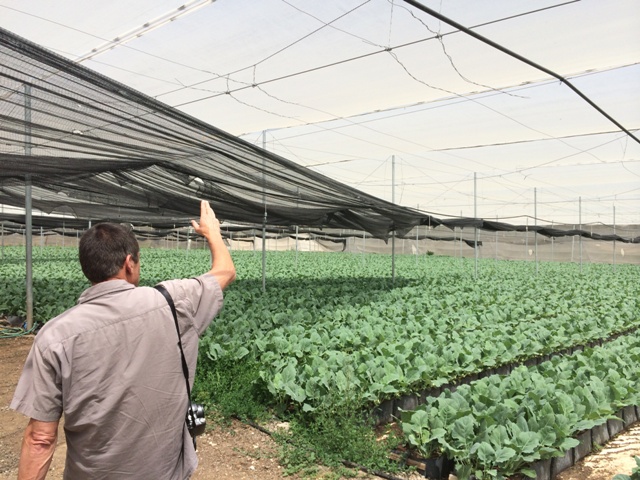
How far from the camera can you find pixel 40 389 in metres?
1.69

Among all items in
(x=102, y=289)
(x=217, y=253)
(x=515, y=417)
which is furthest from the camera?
(x=515, y=417)

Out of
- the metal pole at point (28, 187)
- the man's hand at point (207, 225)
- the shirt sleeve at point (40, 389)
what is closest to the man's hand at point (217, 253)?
the man's hand at point (207, 225)

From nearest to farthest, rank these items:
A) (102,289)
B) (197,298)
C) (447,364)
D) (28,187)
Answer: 1. (102,289)
2. (197,298)
3. (447,364)
4. (28,187)

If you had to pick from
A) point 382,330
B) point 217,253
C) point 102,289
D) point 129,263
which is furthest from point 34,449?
point 382,330

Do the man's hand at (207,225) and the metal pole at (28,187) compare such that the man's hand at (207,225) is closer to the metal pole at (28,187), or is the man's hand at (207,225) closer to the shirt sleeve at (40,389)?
the shirt sleeve at (40,389)

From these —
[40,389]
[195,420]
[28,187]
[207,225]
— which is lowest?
[195,420]

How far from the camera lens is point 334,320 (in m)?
7.54

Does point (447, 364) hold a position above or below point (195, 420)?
below

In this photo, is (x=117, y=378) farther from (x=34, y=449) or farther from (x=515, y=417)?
(x=515, y=417)

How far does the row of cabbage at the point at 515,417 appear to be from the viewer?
3551 mm

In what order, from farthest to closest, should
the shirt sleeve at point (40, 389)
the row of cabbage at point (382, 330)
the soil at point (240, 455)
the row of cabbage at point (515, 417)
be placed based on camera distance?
1. the row of cabbage at point (382, 330)
2. the soil at point (240, 455)
3. the row of cabbage at point (515, 417)
4. the shirt sleeve at point (40, 389)

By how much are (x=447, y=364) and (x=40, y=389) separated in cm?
434

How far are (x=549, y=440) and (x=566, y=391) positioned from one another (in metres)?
1.04

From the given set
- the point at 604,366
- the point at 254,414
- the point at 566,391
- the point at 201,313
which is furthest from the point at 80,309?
the point at 604,366
